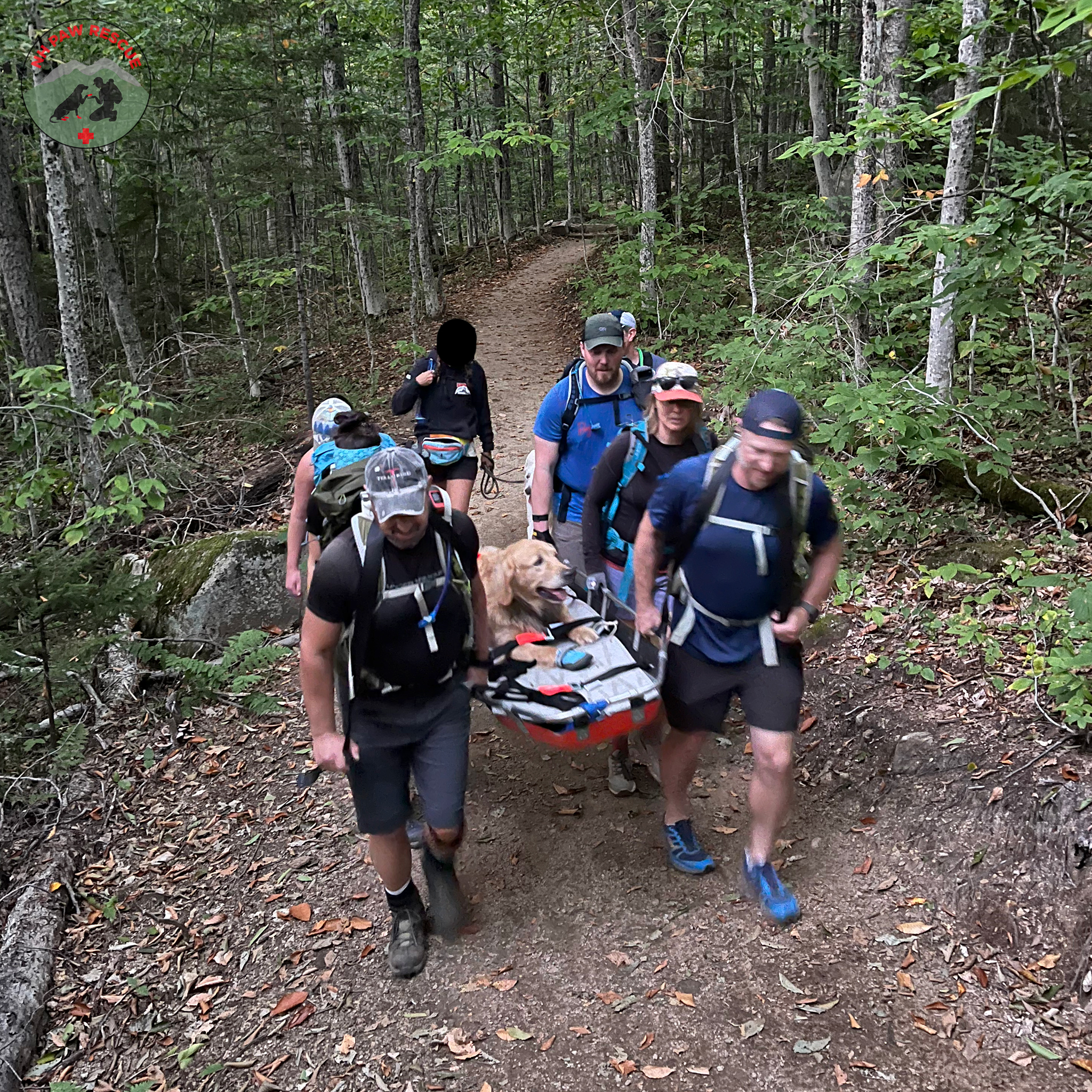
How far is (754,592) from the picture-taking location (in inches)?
132

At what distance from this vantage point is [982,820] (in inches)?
148

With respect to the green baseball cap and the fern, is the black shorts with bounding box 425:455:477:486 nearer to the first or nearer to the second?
the green baseball cap

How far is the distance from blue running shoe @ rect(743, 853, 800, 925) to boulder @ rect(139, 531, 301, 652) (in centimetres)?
499

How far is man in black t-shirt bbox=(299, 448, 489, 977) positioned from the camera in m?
3.06

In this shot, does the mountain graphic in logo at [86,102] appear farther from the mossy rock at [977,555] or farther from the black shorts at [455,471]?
the mossy rock at [977,555]

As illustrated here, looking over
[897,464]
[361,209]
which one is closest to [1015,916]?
[897,464]

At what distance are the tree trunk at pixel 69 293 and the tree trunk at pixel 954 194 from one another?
8.05 metres

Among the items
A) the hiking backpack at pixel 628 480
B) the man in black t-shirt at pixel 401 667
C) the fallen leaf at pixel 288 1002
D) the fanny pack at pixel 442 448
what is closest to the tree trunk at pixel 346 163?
the fanny pack at pixel 442 448

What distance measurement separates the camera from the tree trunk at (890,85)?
6.91m

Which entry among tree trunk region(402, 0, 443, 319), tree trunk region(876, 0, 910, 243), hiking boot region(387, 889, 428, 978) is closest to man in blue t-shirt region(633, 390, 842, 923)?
hiking boot region(387, 889, 428, 978)

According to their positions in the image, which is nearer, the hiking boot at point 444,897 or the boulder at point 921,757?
the hiking boot at point 444,897

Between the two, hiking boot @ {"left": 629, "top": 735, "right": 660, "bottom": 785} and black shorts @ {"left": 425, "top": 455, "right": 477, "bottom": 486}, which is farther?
black shorts @ {"left": 425, "top": 455, "right": 477, "bottom": 486}

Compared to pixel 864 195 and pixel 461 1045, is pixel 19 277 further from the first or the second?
pixel 461 1045

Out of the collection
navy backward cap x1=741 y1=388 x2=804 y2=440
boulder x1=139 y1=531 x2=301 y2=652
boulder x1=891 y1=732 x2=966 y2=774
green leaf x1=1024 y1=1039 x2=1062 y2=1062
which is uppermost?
navy backward cap x1=741 y1=388 x2=804 y2=440
